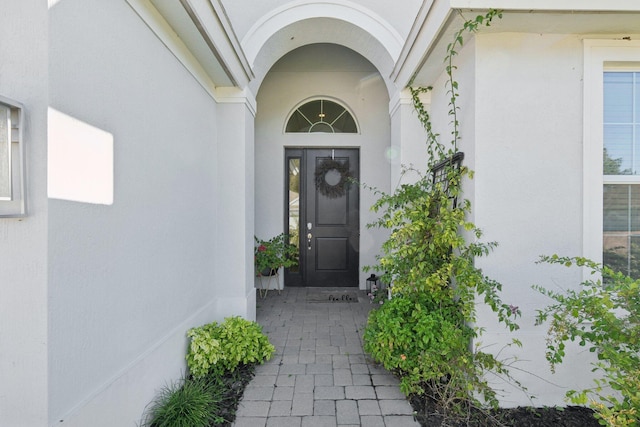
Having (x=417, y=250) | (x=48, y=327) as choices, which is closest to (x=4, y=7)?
(x=48, y=327)

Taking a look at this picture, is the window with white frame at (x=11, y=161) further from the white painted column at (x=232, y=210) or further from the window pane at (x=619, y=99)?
the window pane at (x=619, y=99)

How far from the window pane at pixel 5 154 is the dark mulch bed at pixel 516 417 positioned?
7.86ft

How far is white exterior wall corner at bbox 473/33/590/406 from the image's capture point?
7.54ft

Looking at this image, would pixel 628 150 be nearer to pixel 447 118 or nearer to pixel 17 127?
pixel 447 118

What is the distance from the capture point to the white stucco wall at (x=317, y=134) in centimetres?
514

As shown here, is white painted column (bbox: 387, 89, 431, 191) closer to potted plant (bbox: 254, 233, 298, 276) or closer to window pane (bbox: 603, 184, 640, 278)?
window pane (bbox: 603, 184, 640, 278)

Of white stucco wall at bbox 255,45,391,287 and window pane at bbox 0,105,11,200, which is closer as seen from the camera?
window pane at bbox 0,105,11,200

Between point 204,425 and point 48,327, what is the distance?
1.17m

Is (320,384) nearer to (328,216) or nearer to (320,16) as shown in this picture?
(328,216)

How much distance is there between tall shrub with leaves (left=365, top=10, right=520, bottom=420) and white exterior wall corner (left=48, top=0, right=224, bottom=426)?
5.00ft

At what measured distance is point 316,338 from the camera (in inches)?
133

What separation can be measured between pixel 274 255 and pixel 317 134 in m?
1.92

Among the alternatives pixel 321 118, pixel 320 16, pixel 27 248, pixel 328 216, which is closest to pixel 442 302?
pixel 27 248

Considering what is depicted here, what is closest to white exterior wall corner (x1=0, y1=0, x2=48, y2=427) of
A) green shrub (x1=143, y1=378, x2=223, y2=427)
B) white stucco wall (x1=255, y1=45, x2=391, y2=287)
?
green shrub (x1=143, y1=378, x2=223, y2=427)
